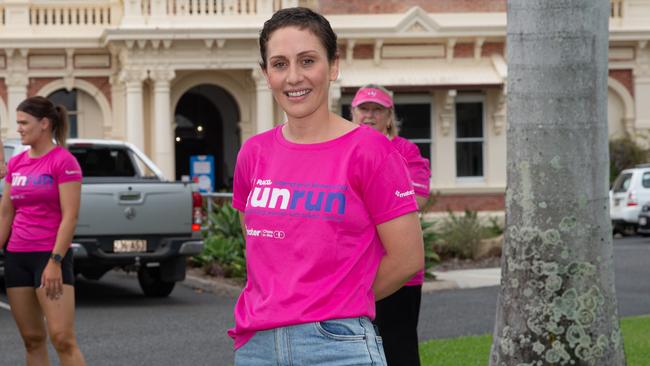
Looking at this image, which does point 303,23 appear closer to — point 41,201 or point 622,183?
point 41,201

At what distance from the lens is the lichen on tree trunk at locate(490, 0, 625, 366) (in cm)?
692

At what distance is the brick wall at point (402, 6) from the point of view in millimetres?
30016

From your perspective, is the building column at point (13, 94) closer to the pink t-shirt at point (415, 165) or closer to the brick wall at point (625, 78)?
the brick wall at point (625, 78)

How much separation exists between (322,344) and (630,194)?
26.2 m

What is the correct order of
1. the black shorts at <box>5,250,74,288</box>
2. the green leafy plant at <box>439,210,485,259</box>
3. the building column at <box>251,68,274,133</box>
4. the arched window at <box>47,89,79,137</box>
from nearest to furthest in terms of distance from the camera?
the black shorts at <box>5,250,74,288</box>, the green leafy plant at <box>439,210,485,259</box>, the building column at <box>251,68,274,133</box>, the arched window at <box>47,89,79,137</box>

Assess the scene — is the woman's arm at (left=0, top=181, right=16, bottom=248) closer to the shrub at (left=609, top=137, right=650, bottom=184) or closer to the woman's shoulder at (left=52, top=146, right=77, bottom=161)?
the woman's shoulder at (left=52, top=146, right=77, bottom=161)

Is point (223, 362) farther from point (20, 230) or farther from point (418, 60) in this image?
point (418, 60)

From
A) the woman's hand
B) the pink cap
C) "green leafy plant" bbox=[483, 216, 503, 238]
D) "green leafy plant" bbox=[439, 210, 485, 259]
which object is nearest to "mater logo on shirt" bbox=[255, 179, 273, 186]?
the pink cap

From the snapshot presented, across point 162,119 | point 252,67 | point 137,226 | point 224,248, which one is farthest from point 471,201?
point 137,226

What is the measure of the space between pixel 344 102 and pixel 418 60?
1966mm

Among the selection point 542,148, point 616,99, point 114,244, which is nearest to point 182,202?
point 114,244

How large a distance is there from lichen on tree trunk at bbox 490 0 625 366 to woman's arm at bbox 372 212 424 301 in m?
3.00

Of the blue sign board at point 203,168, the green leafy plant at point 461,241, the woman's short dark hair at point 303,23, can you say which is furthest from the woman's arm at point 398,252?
the blue sign board at point 203,168

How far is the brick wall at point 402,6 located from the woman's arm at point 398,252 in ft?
85.2
